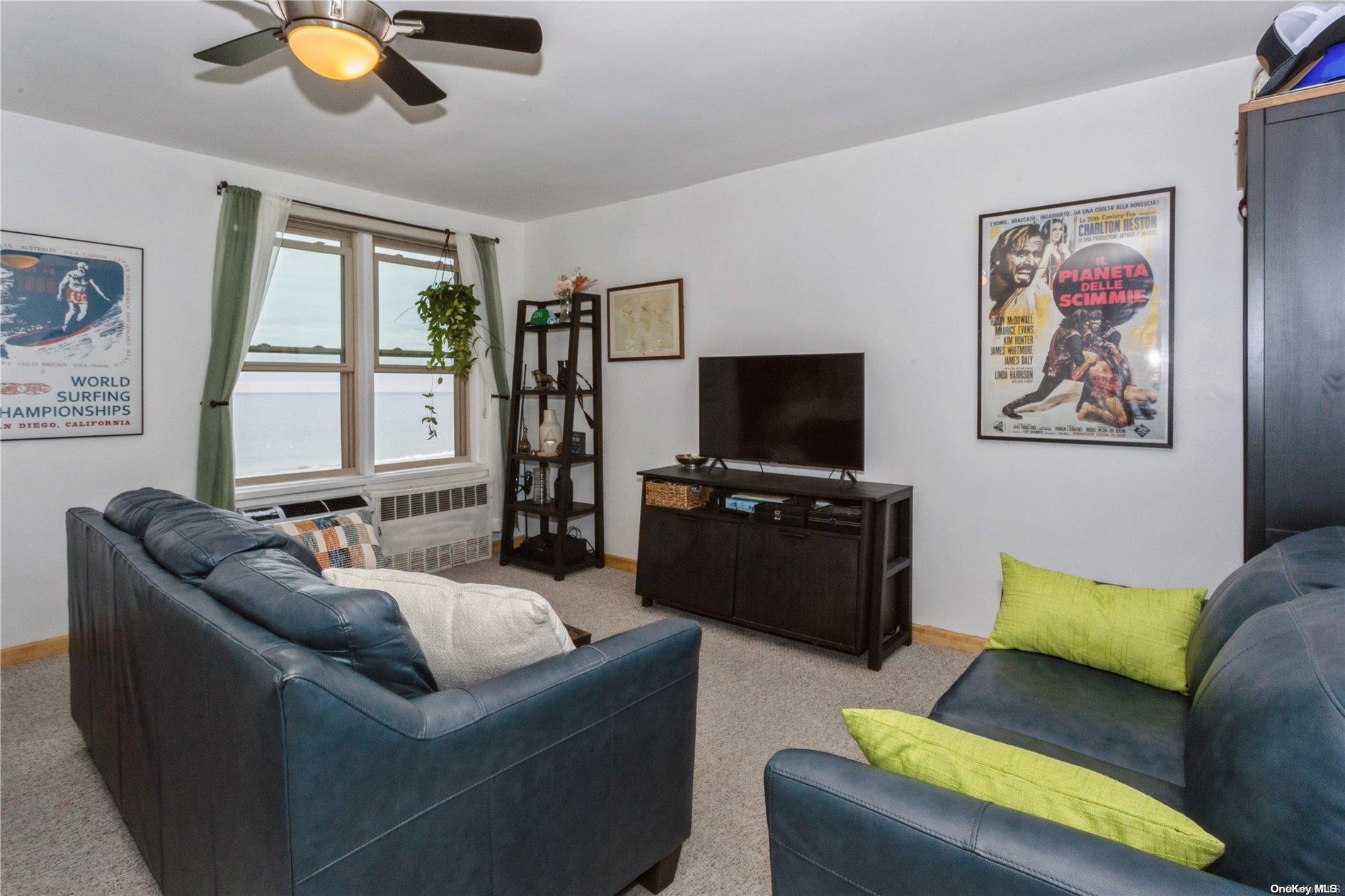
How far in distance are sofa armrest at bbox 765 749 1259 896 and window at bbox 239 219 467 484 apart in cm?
411

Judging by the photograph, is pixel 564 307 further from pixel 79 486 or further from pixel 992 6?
pixel 992 6

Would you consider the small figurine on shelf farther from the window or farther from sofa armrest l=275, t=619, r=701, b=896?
sofa armrest l=275, t=619, r=701, b=896

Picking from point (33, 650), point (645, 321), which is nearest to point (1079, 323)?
point (645, 321)

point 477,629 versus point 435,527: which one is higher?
point 477,629

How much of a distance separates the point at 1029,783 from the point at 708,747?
1.70 m

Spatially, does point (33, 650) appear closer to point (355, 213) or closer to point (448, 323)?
point (448, 323)

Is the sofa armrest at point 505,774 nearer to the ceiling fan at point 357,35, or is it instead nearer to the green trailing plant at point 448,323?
the ceiling fan at point 357,35

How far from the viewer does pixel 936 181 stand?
3443 mm

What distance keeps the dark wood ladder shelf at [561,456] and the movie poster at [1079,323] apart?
2582 millimetres

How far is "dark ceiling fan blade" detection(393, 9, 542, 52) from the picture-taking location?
6.20 ft

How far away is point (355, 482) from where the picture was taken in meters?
4.46

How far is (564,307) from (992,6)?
3.30 meters

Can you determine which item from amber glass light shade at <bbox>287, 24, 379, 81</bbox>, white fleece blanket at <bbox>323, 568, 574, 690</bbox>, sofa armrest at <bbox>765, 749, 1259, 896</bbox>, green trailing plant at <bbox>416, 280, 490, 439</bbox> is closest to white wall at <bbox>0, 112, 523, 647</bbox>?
green trailing plant at <bbox>416, 280, 490, 439</bbox>

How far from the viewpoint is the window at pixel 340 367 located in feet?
13.8
